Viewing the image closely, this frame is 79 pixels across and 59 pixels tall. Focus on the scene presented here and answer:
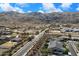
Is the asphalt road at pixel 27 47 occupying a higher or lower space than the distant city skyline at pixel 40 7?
lower

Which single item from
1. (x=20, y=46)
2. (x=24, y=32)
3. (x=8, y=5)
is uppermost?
(x=8, y=5)

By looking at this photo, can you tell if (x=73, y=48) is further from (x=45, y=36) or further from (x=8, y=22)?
(x=8, y=22)

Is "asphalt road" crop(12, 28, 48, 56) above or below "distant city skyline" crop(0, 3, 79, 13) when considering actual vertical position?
below

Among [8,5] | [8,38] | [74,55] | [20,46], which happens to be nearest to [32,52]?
[20,46]

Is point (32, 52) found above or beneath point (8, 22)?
beneath

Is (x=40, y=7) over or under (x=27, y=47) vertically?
over

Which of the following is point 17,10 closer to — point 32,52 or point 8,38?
point 8,38

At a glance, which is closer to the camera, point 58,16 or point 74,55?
point 74,55
